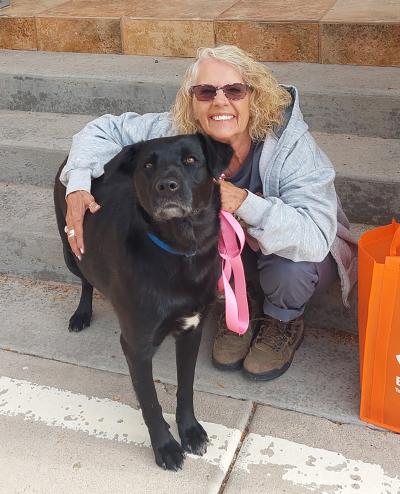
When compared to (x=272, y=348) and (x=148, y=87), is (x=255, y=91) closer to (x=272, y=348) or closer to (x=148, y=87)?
(x=272, y=348)

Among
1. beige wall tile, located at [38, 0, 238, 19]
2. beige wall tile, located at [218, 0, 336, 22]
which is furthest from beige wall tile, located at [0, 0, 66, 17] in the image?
beige wall tile, located at [218, 0, 336, 22]

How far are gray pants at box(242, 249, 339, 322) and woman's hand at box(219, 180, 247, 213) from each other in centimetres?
39

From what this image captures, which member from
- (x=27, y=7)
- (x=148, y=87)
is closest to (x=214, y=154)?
(x=148, y=87)

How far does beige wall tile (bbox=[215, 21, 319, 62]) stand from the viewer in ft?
13.0

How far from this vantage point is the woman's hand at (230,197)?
227cm

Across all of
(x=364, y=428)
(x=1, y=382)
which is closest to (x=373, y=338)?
(x=364, y=428)

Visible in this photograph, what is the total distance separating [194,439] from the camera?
2.36 metres

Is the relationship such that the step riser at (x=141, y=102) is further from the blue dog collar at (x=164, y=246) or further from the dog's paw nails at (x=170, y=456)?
the dog's paw nails at (x=170, y=456)

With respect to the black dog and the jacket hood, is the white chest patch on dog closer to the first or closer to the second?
the black dog

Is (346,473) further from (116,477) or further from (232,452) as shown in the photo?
(116,477)

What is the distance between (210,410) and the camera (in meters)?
2.55

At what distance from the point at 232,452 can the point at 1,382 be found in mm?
1032

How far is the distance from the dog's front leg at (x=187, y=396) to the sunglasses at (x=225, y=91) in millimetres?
843

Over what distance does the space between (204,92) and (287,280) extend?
0.77m
